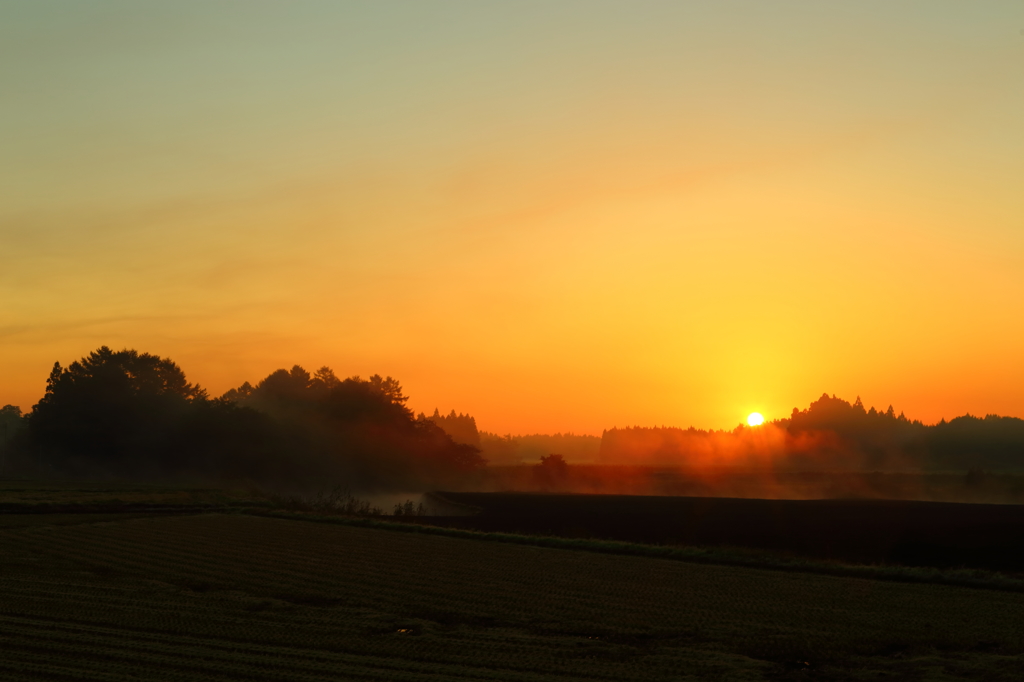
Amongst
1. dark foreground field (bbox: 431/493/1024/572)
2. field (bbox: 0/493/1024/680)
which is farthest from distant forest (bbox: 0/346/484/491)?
field (bbox: 0/493/1024/680)

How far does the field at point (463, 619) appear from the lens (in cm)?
1581

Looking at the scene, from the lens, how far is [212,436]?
386 ft

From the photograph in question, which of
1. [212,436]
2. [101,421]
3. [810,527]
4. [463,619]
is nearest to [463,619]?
[463,619]

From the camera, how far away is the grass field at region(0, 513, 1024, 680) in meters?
15.8

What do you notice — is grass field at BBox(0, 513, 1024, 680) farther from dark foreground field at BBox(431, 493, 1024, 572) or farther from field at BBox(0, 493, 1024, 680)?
dark foreground field at BBox(431, 493, 1024, 572)

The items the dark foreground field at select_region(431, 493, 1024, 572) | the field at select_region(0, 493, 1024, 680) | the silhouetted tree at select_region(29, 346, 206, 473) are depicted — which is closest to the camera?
the field at select_region(0, 493, 1024, 680)

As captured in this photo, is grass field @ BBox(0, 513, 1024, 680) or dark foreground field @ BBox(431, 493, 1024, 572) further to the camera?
dark foreground field @ BBox(431, 493, 1024, 572)

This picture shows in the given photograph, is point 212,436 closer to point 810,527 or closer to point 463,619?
point 810,527

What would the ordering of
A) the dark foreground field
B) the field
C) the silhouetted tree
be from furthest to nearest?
the silhouetted tree, the dark foreground field, the field

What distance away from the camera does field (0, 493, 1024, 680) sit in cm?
1581

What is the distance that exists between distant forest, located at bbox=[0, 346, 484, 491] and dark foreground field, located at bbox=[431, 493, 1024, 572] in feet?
203

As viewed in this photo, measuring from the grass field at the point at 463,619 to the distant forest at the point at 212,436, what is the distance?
87985 mm

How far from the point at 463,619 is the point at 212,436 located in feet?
346

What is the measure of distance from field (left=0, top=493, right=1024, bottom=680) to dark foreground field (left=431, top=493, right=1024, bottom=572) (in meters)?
7.70
